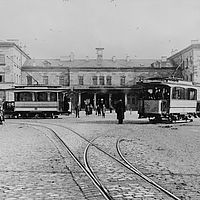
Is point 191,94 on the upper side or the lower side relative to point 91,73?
lower

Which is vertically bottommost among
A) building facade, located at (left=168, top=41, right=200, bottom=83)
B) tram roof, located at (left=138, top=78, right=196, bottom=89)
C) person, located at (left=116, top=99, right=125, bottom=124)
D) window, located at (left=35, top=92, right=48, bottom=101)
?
person, located at (left=116, top=99, right=125, bottom=124)

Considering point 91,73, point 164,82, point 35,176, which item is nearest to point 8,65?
point 91,73

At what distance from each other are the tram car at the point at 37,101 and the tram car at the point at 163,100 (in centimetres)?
1114

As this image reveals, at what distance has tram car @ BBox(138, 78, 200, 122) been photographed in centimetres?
2494

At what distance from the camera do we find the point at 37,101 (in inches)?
1383

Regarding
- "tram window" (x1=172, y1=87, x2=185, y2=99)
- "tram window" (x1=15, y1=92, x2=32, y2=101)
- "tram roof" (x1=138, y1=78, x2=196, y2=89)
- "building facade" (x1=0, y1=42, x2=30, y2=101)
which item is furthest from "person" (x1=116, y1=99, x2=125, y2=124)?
"building facade" (x1=0, y1=42, x2=30, y2=101)

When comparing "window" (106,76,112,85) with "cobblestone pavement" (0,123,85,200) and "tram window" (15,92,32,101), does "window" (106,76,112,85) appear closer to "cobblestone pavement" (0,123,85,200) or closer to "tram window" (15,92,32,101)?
"tram window" (15,92,32,101)

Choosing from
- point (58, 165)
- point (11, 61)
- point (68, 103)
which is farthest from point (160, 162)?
point (11, 61)

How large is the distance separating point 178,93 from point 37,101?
1400 centimetres

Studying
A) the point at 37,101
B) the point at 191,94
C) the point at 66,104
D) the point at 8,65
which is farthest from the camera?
the point at 8,65

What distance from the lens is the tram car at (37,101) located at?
35.1 m

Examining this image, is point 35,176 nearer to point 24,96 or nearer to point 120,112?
point 120,112

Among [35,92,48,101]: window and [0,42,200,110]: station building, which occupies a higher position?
[0,42,200,110]: station building

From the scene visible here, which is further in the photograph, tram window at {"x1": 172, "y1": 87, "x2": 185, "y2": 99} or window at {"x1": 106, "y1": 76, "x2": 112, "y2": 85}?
window at {"x1": 106, "y1": 76, "x2": 112, "y2": 85}
